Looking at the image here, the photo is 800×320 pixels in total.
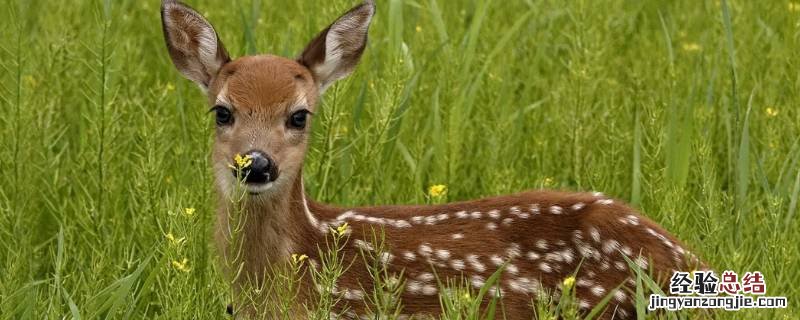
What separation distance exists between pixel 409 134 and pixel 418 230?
4.83 feet

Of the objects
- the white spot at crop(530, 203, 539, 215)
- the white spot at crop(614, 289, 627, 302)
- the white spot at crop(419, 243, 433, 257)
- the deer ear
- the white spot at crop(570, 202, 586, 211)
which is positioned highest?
the deer ear

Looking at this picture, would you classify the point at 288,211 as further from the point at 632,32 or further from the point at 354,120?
the point at 632,32

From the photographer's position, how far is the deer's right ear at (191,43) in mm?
5355

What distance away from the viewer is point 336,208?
5.39 meters

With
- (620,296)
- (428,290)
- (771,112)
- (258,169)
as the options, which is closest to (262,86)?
(258,169)

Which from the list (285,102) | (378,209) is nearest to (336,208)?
(378,209)

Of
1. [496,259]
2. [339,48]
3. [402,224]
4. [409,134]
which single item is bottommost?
[496,259]

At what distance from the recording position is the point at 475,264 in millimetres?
5109

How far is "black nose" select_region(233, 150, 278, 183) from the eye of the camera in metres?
4.79

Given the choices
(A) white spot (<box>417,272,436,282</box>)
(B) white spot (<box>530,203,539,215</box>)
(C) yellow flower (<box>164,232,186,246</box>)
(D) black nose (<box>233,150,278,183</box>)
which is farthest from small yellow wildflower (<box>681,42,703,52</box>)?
(C) yellow flower (<box>164,232,186,246</box>)

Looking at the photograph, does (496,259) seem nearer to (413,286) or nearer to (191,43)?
(413,286)

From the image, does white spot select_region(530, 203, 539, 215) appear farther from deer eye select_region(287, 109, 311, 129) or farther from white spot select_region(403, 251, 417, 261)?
deer eye select_region(287, 109, 311, 129)

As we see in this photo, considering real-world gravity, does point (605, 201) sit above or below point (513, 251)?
above

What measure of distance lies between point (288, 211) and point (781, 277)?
5.15 feet
